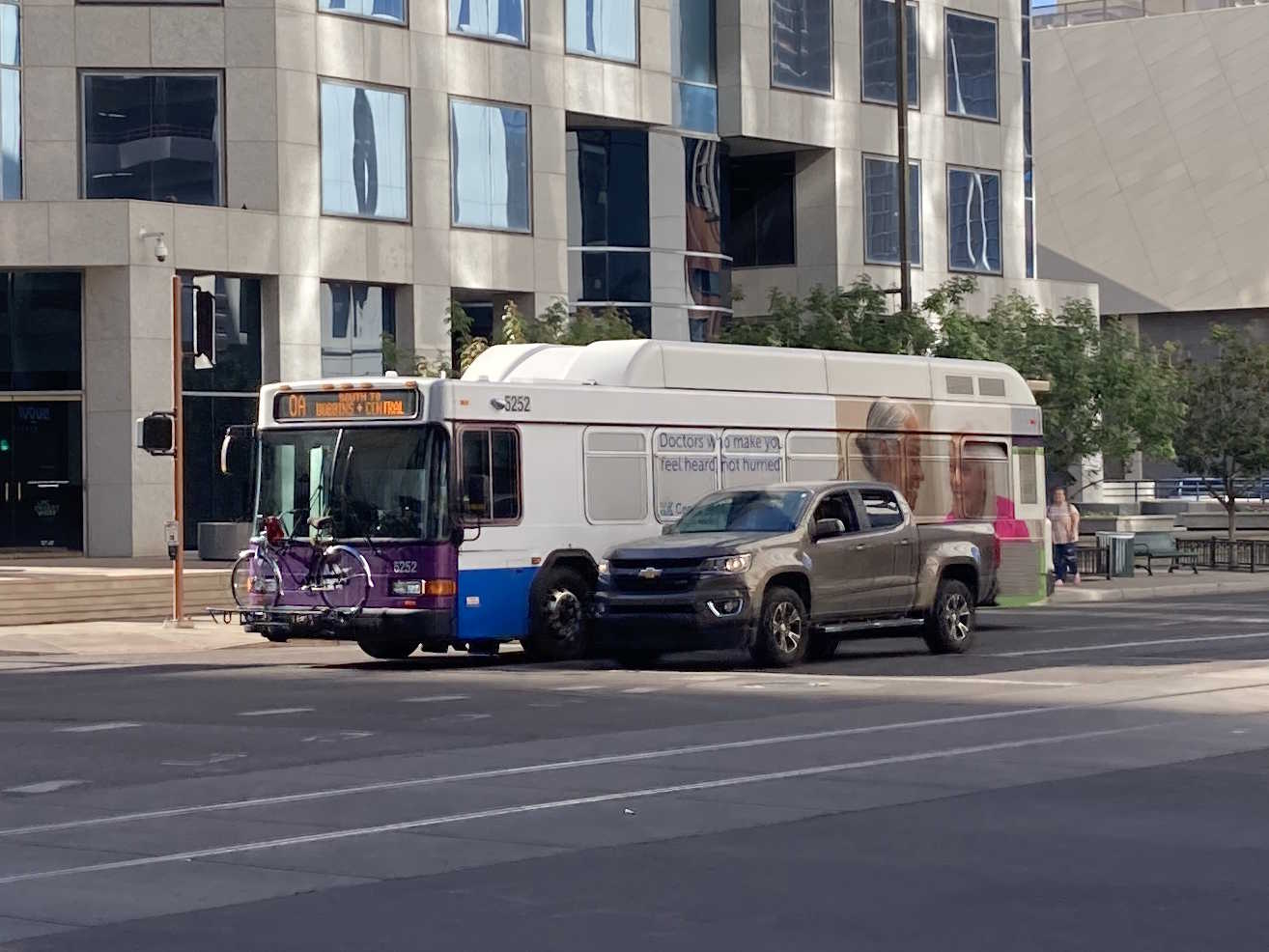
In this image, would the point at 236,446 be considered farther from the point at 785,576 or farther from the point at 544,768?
the point at 544,768

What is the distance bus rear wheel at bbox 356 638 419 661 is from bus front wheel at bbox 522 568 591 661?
1.46 metres

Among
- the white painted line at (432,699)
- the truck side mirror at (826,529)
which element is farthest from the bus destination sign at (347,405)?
the truck side mirror at (826,529)

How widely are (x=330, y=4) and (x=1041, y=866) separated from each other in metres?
33.9

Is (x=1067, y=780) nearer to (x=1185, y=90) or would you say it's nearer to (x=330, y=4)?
(x=330, y=4)

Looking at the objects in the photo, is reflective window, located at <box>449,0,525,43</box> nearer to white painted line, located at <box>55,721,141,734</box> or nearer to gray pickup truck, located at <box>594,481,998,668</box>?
gray pickup truck, located at <box>594,481,998,668</box>

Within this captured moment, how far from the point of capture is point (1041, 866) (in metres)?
9.50

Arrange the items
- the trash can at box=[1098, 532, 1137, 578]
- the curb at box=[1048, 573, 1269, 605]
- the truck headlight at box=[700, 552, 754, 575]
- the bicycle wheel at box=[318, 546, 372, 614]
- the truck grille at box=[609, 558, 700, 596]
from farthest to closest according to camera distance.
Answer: the trash can at box=[1098, 532, 1137, 578] → the curb at box=[1048, 573, 1269, 605] → the bicycle wheel at box=[318, 546, 372, 614] → the truck grille at box=[609, 558, 700, 596] → the truck headlight at box=[700, 552, 754, 575]

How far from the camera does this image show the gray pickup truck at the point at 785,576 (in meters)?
20.6

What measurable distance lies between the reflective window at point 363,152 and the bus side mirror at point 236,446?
1839cm

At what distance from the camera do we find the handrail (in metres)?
116

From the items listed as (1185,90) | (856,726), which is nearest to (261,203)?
(856,726)

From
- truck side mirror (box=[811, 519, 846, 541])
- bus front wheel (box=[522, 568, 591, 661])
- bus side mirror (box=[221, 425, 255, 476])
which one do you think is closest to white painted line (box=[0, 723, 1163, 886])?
truck side mirror (box=[811, 519, 846, 541])

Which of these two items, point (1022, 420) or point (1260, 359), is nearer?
point (1022, 420)

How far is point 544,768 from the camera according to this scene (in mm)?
13273
